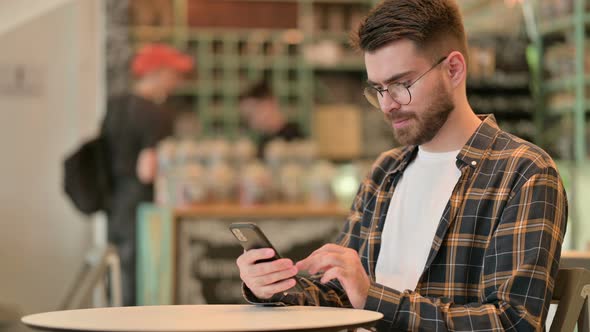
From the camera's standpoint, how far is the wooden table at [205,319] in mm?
1528

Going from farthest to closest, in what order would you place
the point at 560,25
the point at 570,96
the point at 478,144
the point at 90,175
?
1. the point at 560,25
2. the point at 570,96
3. the point at 90,175
4. the point at 478,144

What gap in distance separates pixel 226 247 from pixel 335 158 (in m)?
4.37

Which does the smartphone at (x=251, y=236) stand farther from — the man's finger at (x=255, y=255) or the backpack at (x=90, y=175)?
the backpack at (x=90, y=175)

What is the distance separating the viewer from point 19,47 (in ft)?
26.6

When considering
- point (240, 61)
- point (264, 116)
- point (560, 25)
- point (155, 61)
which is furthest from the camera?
point (240, 61)

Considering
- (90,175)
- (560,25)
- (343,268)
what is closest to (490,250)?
(343,268)

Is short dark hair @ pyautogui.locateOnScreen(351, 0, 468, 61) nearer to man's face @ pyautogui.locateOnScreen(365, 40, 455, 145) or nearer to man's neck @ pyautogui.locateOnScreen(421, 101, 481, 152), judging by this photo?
man's face @ pyautogui.locateOnScreen(365, 40, 455, 145)

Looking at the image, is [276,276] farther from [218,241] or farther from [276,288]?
[218,241]

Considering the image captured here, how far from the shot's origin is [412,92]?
6.59ft

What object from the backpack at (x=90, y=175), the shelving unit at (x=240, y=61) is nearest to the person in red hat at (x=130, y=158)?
the backpack at (x=90, y=175)

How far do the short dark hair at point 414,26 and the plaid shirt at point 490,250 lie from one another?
0.65 ft

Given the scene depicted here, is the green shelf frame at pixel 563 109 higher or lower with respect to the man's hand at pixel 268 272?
Result: higher

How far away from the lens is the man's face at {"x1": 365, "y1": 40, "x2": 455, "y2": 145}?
2008mm

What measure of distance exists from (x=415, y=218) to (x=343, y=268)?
1.06 ft
